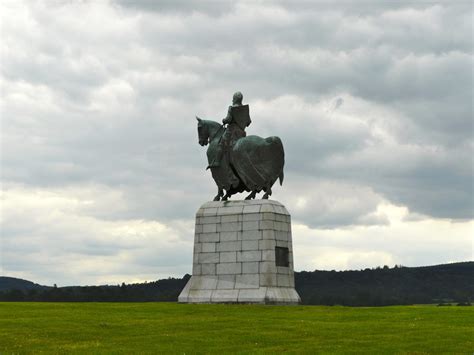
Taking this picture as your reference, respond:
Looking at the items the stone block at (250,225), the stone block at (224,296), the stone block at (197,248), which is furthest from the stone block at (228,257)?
the stone block at (224,296)

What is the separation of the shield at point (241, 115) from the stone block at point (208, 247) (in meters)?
7.48

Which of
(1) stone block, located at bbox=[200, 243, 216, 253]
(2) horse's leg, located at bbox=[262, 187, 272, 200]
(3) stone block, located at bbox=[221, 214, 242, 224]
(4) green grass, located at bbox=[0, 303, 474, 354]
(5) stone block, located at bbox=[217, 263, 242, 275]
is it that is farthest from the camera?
(2) horse's leg, located at bbox=[262, 187, 272, 200]

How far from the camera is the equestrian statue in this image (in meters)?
48.6

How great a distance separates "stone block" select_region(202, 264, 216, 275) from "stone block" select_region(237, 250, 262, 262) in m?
1.77

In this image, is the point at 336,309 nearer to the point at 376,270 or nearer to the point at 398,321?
the point at 398,321

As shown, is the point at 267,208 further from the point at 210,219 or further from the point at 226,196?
the point at 226,196

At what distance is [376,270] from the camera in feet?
342

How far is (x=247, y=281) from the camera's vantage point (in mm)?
45906

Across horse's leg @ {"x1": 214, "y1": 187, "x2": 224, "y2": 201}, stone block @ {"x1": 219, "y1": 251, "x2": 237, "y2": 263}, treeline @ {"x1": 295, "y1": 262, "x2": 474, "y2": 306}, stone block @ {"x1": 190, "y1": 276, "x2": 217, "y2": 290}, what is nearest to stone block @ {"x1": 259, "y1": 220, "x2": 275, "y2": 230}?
stone block @ {"x1": 219, "y1": 251, "x2": 237, "y2": 263}

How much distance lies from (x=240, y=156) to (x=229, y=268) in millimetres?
6667

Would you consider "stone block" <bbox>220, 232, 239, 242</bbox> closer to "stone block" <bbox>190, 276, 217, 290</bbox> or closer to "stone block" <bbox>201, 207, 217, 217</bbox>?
"stone block" <bbox>201, 207, 217, 217</bbox>

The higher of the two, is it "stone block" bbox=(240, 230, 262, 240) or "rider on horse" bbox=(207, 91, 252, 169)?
"rider on horse" bbox=(207, 91, 252, 169)

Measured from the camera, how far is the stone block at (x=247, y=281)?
45.5m

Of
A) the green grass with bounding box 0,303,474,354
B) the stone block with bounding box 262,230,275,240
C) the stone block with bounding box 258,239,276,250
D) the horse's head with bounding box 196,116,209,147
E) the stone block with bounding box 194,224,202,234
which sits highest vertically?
the horse's head with bounding box 196,116,209,147
